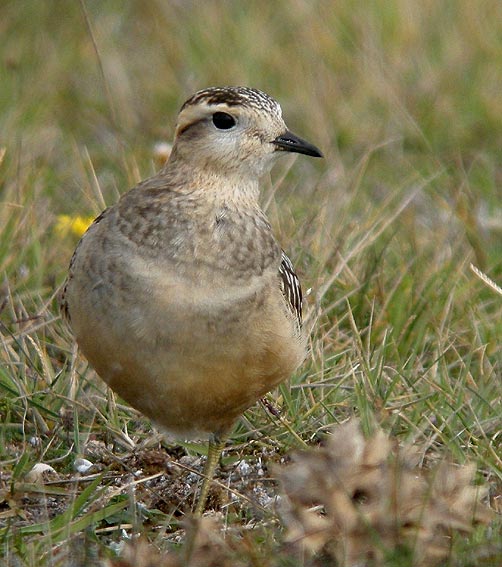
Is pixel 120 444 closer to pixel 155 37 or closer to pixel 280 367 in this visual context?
pixel 280 367

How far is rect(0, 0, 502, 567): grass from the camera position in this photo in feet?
15.4

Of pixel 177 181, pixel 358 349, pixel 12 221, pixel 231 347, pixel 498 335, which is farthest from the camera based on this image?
pixel 12 221

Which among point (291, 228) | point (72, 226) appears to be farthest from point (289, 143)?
point (72, 226)

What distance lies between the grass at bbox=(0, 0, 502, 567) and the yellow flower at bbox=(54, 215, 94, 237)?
0.04 m

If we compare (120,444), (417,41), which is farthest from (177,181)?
(417,41)

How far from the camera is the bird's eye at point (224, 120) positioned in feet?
16.0

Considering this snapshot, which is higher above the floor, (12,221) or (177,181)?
(177,181)

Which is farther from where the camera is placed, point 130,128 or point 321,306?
point 130,128

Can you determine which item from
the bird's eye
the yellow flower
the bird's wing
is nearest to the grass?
the yellow flower

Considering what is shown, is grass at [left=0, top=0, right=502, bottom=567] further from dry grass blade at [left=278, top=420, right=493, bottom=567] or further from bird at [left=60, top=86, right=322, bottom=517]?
bird at [left=60, top=86, right=322, bottom=517]

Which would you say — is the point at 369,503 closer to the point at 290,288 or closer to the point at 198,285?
the point at 198,285

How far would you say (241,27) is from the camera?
9305 millimetres

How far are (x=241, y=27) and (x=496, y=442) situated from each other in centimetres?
508

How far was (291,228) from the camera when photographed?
6453mm
